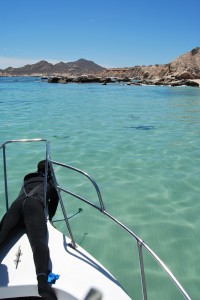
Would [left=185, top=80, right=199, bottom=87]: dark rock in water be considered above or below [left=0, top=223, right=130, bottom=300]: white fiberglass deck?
above

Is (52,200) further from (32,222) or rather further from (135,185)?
(135,185)

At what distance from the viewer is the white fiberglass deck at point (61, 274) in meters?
2.45

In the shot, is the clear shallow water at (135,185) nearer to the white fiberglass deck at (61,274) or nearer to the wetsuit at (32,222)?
the white fiberglass deck at (61,274)

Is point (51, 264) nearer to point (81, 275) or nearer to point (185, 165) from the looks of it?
point (81, 275)

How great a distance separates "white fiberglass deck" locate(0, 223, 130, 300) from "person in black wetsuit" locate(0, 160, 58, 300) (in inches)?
4.0

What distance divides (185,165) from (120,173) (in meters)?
1.95

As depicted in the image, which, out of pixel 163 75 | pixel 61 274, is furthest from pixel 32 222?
pixel 163 75

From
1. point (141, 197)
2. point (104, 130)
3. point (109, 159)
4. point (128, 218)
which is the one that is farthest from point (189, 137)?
point (128, 218)

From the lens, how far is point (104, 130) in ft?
43.4

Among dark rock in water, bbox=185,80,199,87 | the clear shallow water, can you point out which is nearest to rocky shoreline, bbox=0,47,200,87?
dark rock in water, bbox=185,80,199,87

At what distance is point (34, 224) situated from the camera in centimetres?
292

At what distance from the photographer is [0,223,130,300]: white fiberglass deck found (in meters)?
2.45

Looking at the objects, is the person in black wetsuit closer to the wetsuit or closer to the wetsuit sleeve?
the wetsuit

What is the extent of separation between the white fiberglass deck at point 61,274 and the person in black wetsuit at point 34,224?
10 cm
